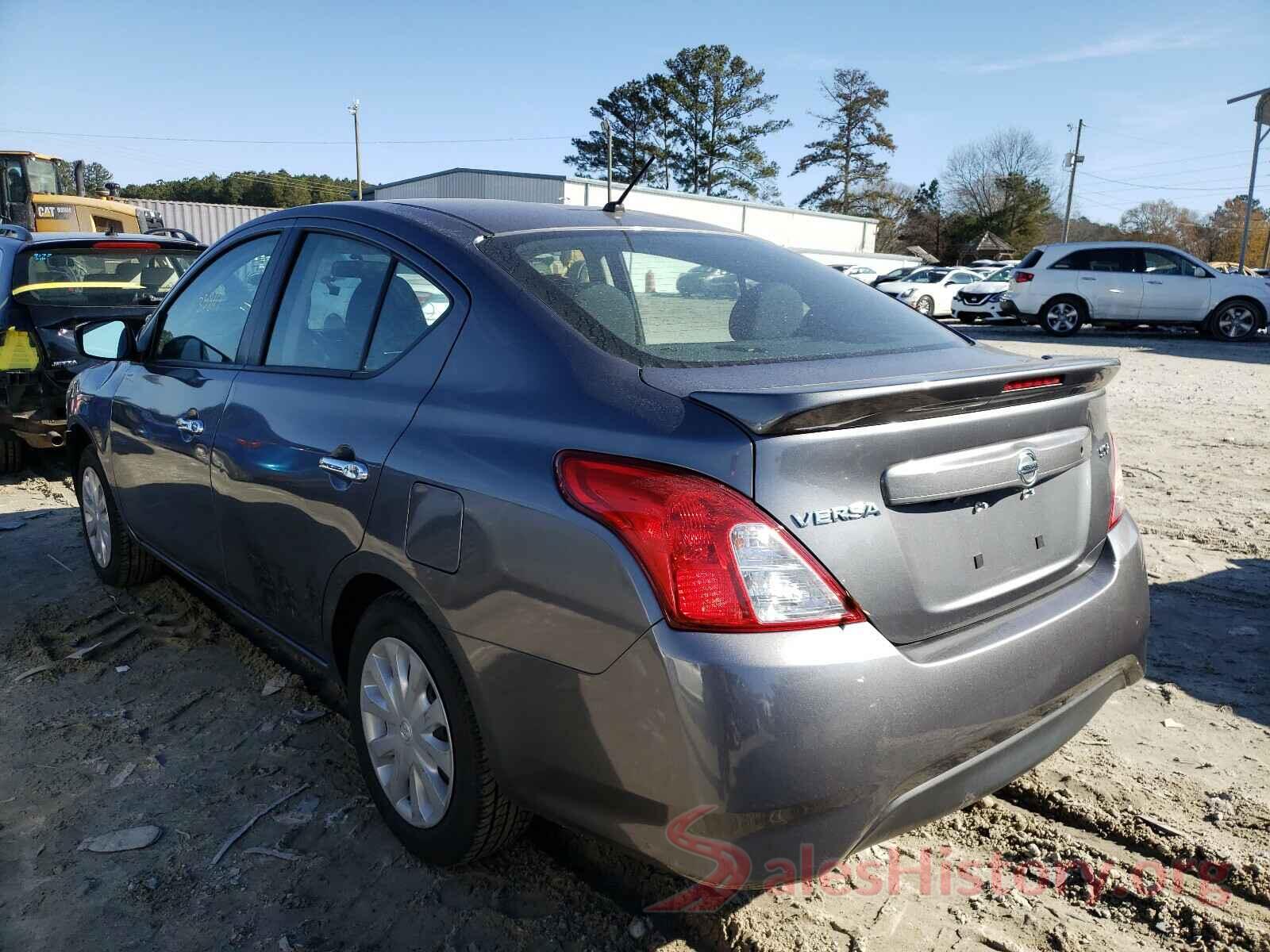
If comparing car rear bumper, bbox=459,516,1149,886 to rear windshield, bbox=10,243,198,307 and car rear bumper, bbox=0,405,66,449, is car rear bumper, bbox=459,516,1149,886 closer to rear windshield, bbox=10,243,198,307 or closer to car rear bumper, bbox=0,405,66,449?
car rear bumper, bbox=0,405,66,449

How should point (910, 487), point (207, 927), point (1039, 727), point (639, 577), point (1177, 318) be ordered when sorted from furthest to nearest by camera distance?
point (1177, 318) → point (207, 927) → point (1039, 727) → point (910, 487) → point (639, 577)

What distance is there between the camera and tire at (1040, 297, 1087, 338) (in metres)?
19.7

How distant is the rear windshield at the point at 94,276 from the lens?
6590mm

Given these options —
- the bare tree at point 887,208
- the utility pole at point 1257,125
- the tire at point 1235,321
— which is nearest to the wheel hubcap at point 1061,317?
the tire at point 1235,321

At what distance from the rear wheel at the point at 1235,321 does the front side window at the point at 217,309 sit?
2037 centimetres

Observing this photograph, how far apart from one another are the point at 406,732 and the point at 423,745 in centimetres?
7

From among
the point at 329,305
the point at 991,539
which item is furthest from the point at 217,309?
the point at 991,539

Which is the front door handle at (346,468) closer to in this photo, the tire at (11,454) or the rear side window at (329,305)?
the rear side window at (329,305)

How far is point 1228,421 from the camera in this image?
8.84m

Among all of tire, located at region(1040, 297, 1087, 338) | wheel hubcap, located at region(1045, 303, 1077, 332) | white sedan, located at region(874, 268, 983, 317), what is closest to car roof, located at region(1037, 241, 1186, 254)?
tire, located at region(1040, 297, 1087, 338)

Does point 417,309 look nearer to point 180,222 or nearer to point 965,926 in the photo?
point 965,926

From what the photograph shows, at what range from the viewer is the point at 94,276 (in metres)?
6.87

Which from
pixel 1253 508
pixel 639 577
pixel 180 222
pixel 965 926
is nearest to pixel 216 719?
pixel 639 577

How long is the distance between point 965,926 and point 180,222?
3806 centimetres
